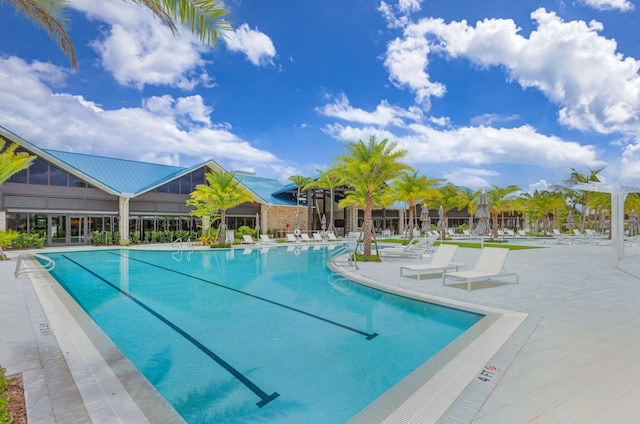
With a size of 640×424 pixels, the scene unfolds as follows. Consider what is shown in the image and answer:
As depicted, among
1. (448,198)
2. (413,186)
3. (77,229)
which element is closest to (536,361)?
(413,186)

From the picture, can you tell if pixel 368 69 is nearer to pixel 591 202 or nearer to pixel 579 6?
pixel 579 6

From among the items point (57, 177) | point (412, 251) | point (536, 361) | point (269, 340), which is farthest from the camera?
point (57, 177)

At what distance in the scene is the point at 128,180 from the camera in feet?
96.4

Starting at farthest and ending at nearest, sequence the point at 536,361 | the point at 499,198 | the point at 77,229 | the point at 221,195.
Result: the point at 499,198
the point at 77,229
the point at 221,195
the point at 536,361

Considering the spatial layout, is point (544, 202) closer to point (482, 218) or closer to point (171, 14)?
point (482, 218)

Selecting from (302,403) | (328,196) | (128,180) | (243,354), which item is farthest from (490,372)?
(328,196)

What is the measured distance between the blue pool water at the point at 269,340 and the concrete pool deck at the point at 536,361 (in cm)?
92

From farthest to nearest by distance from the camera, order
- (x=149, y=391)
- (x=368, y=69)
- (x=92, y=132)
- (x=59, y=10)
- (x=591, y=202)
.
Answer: (x=591, y=202), (x=368, y=69), (x=92, y=132), (x=59, y=10), (x=149, y=391)

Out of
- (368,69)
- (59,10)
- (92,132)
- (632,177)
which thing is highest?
(368,69)

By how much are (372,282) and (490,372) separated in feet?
20.2

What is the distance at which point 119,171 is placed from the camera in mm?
30125

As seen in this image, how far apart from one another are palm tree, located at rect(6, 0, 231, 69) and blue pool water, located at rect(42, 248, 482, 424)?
453cm

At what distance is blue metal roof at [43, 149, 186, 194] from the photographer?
27.5 m

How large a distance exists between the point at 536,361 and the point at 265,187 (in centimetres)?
3828
